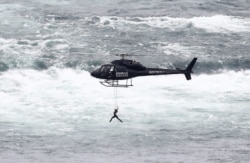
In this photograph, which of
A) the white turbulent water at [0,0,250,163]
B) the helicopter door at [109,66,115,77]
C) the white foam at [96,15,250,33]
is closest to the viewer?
the helicopter door at [109,66,115,77]

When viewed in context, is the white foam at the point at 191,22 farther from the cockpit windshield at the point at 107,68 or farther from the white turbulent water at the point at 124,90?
the cockpit windshield at the point at 107,68

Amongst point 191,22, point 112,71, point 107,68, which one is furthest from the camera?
point 191,22

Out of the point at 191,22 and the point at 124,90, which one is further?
the point at 191,22

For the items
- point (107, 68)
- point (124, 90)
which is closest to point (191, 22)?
point (124, 90)

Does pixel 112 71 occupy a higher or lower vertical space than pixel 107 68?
lower

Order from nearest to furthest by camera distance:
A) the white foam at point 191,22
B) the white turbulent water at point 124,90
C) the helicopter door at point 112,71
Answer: the helicopter door at point 112,71
the white turbulent water at point 124,90
the white foam at point 191,22

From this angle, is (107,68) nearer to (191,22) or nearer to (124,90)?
(124,90)

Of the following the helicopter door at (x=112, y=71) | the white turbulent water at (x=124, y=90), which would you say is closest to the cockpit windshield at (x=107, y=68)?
the helicopter door at (x=112, y=71)

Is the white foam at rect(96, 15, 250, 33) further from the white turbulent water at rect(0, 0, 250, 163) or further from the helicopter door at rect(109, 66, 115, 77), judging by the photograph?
the helicopter door at rect(109, 66, 115, 77)

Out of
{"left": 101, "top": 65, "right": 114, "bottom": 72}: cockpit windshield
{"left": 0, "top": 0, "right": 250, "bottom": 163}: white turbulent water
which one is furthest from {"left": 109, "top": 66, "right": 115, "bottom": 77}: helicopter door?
{"left": 0, "top": 0, "right": 250, "bottom": 163}: white turbulent water
